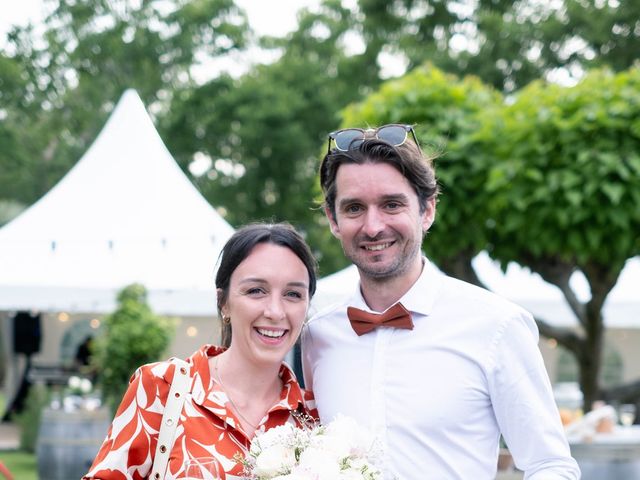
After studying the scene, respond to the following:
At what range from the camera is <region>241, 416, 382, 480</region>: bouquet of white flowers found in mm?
2525

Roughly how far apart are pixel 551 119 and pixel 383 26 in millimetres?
10978

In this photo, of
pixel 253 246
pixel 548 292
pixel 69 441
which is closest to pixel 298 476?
pixel 253 246

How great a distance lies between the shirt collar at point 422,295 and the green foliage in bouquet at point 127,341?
28.2 ft

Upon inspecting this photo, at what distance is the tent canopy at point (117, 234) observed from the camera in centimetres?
1060

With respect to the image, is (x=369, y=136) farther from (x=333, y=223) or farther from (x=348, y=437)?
(x=348, y=437)

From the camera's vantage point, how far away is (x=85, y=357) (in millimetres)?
19516

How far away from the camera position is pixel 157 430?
9.87 feet

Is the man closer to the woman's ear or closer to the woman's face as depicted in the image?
the woman's face

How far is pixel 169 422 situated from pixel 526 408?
98 cm

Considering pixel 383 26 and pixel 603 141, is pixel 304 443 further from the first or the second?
pixel 383 26

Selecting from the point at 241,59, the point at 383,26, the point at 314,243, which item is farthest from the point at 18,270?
the point at 241,59

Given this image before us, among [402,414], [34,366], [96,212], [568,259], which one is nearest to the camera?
[402,414]

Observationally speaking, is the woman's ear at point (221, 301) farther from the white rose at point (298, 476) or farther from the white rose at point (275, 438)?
the white rose at point (298, 476)

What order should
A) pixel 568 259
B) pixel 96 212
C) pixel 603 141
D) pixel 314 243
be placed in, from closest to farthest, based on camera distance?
pixel 603 141 → pixel 568 259 → pixel 96 212 → pixel 314 243
